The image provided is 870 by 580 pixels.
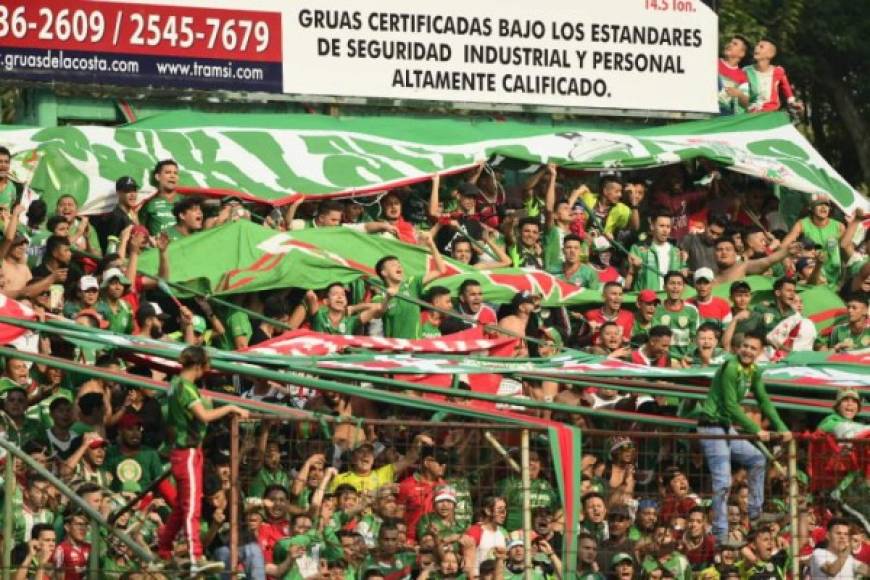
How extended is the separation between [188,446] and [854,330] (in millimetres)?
9106

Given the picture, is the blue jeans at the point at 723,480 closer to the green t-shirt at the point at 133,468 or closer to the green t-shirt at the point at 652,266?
the green t-shirt at the point at 133,468

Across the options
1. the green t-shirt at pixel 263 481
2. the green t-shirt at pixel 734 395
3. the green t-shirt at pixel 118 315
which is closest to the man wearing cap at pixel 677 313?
the green t-shirt at pixel 734 395

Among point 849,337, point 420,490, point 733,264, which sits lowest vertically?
point 420,490

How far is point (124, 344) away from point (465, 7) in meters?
9.54

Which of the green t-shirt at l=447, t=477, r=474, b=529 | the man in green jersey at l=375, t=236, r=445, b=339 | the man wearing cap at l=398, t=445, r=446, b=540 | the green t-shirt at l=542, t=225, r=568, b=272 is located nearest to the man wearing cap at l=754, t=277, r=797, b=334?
the green t-shirt at l=542, t=225, r=568, b=272

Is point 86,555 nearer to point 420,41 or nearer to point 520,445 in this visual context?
point 520,445

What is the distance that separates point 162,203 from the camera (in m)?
22.3

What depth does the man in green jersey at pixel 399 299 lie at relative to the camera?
21188 mm

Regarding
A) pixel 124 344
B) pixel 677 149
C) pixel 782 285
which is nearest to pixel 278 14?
pixel 677 149

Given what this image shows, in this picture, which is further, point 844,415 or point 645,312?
point 645,312

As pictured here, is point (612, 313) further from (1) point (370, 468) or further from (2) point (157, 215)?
(1) point (370, 468)

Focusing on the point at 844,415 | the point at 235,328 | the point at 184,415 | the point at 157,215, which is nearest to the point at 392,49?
the point at 157,215

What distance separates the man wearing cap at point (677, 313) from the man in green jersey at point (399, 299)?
7.44 feet

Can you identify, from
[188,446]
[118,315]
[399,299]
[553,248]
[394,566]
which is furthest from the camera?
[553,248]
